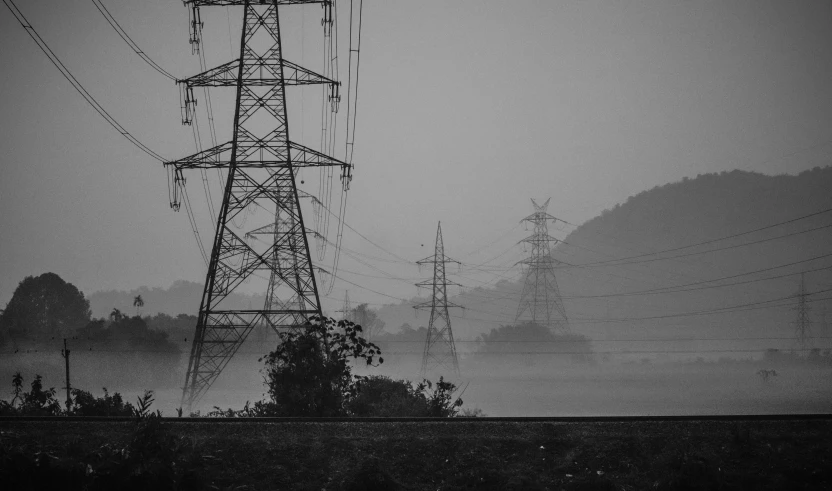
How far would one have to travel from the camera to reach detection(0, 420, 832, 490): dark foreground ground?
1328 cm

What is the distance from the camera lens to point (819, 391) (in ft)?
347

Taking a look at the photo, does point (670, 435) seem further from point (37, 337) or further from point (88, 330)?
point (37, 337)

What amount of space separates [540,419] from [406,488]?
432 centimetres

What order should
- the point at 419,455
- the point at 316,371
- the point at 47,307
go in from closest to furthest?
1. the point at 419,455
2. the point at 316,371
3. the point at 47,307

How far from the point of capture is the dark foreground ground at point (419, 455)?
13.3 meters

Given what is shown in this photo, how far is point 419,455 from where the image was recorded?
14836 mm

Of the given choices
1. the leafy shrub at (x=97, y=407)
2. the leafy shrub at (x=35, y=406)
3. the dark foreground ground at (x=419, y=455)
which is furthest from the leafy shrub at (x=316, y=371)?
the leafy shrub at (x=35, y=406)

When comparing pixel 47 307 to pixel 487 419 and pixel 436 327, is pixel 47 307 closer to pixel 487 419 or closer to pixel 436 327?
pixel 436 327

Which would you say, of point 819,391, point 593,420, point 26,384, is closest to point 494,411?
point 819,391

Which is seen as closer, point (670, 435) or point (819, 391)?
point (670, 435)

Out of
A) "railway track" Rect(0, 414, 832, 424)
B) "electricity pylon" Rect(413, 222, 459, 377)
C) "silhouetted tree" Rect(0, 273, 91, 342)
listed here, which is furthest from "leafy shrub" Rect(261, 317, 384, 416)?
"silhouetted tree" Rect(0, 273, 91, 342)

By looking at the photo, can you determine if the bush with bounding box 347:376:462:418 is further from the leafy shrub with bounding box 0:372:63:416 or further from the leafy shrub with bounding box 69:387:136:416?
the leafy shrub with bounding box 0:372:63:416

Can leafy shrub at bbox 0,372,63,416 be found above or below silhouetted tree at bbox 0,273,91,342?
below

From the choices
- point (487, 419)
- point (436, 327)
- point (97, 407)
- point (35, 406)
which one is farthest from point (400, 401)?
point (436, 327)
